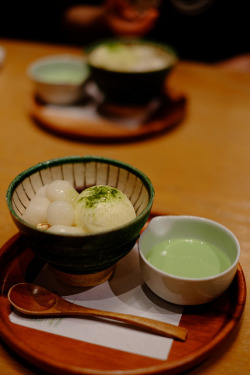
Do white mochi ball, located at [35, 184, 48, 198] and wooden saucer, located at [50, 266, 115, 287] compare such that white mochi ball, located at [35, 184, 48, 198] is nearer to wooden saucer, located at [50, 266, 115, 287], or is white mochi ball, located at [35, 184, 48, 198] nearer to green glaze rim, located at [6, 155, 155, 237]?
green glaze rim, located at [6, 155, 155, 237]

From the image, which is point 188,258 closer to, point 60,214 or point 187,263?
point 187,263

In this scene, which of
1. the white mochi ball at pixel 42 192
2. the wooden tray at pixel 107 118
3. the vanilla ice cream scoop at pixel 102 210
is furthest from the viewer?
the wooden tray at pixel 107 118

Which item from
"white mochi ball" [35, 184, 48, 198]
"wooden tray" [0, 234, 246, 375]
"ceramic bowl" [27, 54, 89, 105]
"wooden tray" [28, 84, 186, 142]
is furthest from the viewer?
"ceramic bowl" [27, 54, 89, 105]

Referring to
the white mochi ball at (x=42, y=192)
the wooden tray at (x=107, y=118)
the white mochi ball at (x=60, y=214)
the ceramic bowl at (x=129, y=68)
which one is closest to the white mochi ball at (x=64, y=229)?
the white mochi ball at (x=60, y=214)

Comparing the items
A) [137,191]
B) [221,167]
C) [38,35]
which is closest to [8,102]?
[221,167]

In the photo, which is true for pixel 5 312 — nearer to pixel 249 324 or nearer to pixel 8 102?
pixel 249 324

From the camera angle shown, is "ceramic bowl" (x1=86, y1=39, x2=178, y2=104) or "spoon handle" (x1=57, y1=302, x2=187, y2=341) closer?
"spoon handle" (x1=57, y1=302, x2=187, y2=341)

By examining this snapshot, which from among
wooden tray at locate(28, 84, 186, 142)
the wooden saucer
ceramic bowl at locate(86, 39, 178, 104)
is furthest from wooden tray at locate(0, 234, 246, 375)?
ceramic bowl at locate(86, 39, 178, 104)

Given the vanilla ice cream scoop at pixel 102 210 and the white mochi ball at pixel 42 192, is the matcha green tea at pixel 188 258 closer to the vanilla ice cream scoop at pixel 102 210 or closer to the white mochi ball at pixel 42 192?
the vanilla ice cream scoop at pixel 102 210
